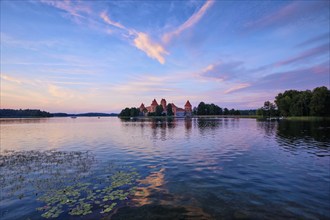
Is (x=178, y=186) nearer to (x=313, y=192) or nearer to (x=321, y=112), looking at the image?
(x=313, y=192)

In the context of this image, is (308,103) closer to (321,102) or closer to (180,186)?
(321,102)

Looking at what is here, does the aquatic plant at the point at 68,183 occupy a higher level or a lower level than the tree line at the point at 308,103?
lower

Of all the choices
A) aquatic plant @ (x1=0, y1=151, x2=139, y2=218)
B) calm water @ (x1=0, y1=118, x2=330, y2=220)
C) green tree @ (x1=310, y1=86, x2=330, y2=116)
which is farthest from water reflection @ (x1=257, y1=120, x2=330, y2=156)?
green tree @ (x1=310, y1=86, x2=330, y2=116)

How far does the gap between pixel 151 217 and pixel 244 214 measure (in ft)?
17.2

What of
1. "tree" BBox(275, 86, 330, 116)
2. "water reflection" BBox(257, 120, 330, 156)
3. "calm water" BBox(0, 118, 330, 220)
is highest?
"tree" BBox(275, 86, 330, 116)

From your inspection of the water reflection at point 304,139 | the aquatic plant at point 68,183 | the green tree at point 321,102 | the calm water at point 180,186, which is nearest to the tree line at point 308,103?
the green tree at point 321,102

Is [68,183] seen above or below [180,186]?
above

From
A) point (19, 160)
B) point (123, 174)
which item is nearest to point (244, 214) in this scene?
point (123, 174)

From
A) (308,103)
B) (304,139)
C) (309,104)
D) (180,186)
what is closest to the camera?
(180,186)

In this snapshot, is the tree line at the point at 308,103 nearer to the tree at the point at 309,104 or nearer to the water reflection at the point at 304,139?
the tree at the point at 309,104

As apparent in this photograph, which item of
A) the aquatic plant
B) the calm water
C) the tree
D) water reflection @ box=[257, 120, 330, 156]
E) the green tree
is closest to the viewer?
the calm water

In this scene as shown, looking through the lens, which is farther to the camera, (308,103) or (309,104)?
(308,103)

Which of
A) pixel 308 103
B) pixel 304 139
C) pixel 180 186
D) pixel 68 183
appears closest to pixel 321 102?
pixel 308 103

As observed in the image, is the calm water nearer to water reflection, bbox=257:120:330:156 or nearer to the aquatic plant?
the aquatic plant
